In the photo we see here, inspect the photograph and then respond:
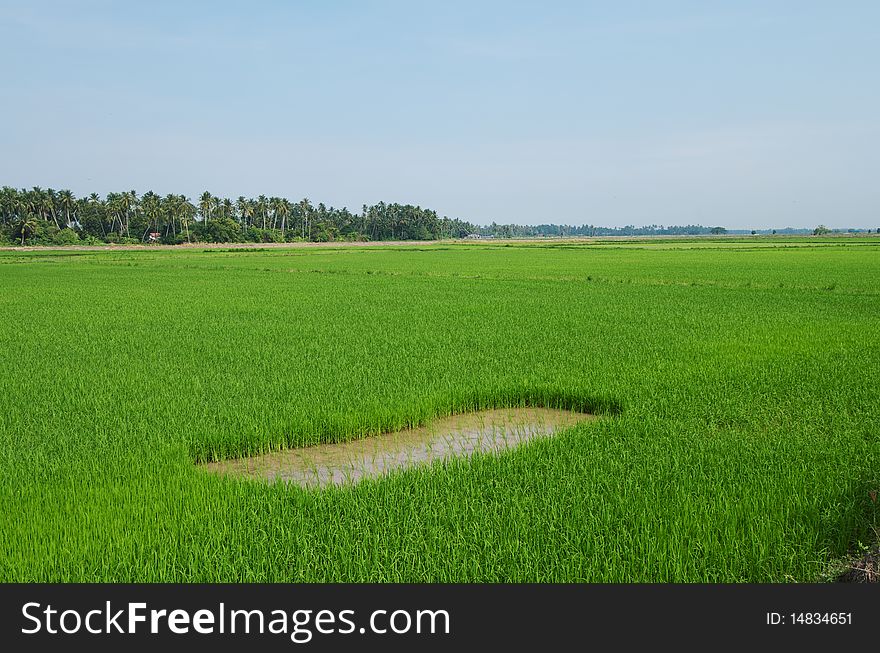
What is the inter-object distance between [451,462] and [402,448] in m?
0.95

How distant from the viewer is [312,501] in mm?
4594

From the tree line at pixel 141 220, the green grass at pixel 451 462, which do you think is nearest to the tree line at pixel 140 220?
the tree line at pixel 141 220

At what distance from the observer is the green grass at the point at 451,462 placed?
3725 millimetres

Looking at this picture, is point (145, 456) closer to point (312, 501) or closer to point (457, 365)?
point (312, 501)

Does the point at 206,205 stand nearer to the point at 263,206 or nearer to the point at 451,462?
the point at 263,206

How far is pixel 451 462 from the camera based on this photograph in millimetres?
5359

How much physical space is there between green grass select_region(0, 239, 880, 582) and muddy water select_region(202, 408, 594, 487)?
221 millimetres

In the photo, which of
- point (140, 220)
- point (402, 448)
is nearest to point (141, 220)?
point (140, 220)

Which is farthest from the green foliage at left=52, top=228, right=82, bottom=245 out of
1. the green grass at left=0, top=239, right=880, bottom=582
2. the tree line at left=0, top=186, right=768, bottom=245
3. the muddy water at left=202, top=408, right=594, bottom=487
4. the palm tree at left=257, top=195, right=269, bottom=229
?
the muddy water at left=202, top=408, right=594, bottom=487

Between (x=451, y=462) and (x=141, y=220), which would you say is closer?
(x=451, y=462)

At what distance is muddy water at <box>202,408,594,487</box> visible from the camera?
5.52 m

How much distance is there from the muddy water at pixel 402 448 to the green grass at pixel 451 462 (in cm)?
22

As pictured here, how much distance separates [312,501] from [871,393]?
5.96 metres

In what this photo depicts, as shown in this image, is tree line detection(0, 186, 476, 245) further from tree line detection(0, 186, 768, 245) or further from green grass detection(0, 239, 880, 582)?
green grass detection(0, 239, 880, 582)
